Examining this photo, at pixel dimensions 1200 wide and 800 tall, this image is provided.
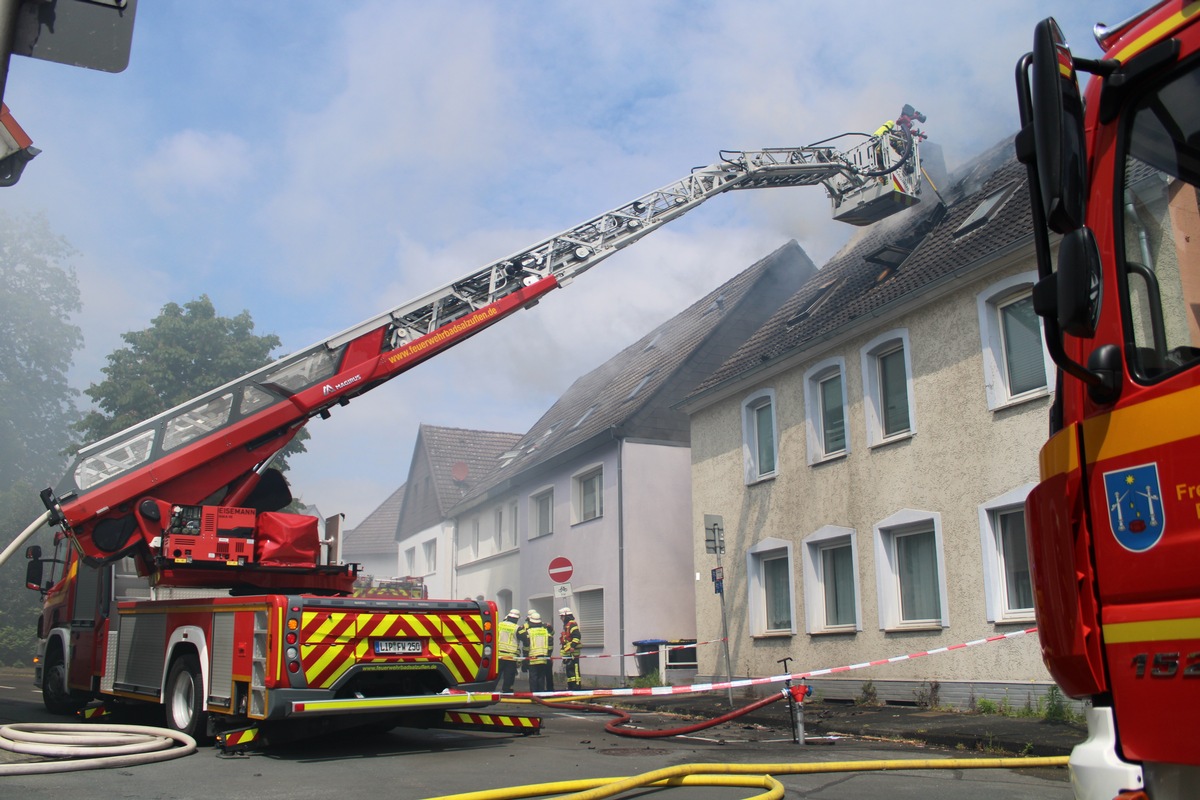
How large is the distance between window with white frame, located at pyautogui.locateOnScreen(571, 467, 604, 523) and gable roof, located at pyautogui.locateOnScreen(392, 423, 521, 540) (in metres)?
11.3

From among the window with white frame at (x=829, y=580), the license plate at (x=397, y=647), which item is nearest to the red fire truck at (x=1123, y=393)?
the license plate at (x=397, y=647)

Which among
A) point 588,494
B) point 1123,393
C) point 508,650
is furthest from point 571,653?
point 1123,393

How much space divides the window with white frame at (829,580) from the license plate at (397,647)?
7359 millimetres

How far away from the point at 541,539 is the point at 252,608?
16.2 meters

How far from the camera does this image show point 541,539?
24.2m

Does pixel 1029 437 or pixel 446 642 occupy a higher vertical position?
pixel 1029 437

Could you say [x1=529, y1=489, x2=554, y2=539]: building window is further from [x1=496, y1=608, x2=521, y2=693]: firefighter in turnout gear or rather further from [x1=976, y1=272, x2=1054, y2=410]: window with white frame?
[x1=976, y1=272, x2=1054, y2=410]: window with white frame

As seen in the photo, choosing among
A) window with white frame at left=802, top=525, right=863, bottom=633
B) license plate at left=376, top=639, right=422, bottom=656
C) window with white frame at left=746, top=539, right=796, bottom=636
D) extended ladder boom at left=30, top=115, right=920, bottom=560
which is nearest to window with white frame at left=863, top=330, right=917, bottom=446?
window with white frame at left=802, top=525, right=863, bottom=633

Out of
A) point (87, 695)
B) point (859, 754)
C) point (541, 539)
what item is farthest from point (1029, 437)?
point (541, 539)

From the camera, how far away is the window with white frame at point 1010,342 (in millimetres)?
11461

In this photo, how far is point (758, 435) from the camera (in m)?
16.9

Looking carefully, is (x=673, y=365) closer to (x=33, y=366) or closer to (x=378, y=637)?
(x=378, y=637)

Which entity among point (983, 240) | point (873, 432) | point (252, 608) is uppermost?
point (983, 240)

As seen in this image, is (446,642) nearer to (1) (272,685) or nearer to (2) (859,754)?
(1) (272,685)
